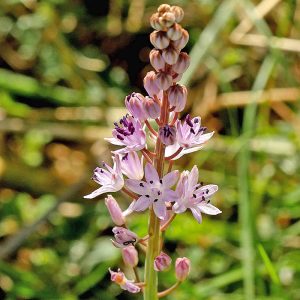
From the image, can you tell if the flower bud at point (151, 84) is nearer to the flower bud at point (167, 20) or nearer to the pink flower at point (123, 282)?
the flower bud at point (167, 20)

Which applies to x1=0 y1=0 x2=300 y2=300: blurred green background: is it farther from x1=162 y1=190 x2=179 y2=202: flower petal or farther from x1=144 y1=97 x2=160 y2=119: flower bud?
x1=144 y1=97 x2=160 y2=119: flower bud

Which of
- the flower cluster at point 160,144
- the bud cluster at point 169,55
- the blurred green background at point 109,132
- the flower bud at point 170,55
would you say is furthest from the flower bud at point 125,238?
the blurred green background at point 109,132

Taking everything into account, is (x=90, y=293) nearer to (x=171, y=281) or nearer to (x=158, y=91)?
(x=171, y=281)

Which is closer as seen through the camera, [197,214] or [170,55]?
[170,55]

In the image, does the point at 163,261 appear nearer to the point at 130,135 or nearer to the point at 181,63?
the point at 130,135

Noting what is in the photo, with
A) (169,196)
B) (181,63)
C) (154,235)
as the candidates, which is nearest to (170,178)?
(169,196)

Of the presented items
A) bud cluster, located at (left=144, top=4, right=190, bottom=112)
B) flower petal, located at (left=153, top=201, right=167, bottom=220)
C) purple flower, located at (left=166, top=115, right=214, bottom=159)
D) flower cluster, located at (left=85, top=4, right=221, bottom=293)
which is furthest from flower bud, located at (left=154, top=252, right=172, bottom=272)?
bud cluster, located at (left=144, top=4, right=190, bottom=112)

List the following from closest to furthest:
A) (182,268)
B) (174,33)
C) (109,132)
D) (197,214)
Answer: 1. (174,33)
2. (197,214)
3. (182,268)
4. (109,132)
